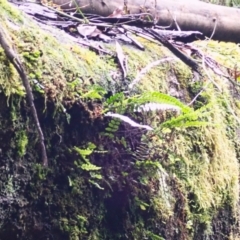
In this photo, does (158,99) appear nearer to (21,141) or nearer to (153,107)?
(153,107)

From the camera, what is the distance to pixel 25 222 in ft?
5.30

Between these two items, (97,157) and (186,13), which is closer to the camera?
(97,157)

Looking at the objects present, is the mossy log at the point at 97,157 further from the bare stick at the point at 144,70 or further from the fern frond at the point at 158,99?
the fern frond at the point at 158,99

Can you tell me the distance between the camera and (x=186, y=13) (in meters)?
3.52

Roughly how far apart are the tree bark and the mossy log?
2.63ft

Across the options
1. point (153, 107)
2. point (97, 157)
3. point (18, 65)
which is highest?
point (18, 65)

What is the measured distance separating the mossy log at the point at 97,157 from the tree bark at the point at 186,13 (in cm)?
80

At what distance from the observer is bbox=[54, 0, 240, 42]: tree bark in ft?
10.7

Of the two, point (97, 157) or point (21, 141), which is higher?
point (21, 141)

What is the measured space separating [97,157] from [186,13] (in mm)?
1982

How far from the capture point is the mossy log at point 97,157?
1626 millimetres

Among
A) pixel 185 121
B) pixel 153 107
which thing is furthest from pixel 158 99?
pixel 185 121

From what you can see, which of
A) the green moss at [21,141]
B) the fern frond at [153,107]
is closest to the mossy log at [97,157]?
the green moss at [21,141]

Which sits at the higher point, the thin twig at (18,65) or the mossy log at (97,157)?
the thin twig at (18,65)
